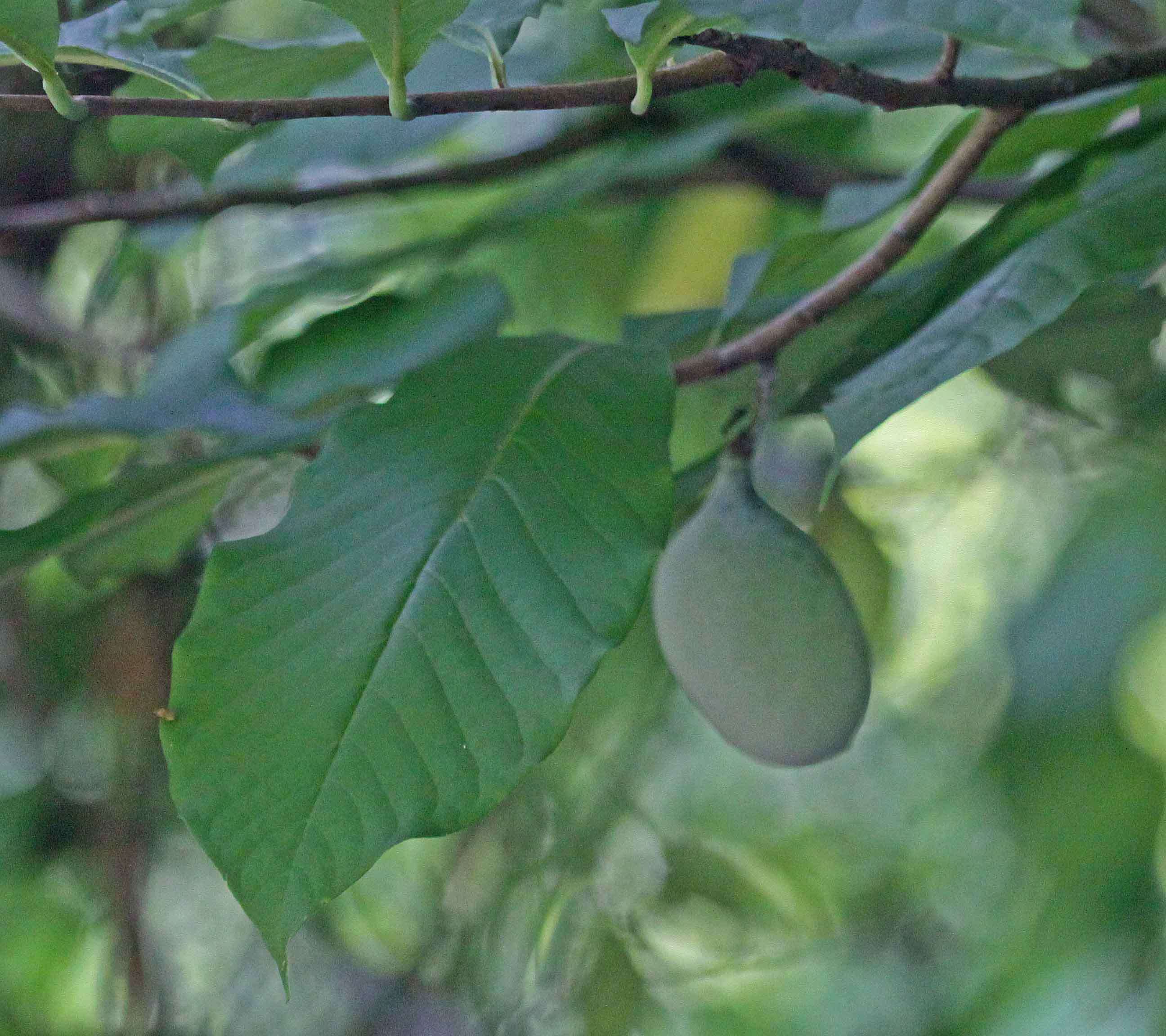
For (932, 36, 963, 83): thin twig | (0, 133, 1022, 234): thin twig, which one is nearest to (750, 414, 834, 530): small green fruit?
(0, 133, 1022, 234): thin twig

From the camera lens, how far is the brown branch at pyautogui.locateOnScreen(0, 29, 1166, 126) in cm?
39

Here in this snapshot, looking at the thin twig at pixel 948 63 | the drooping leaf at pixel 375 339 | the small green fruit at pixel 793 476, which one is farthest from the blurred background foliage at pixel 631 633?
the thin twig at pixel 948 63

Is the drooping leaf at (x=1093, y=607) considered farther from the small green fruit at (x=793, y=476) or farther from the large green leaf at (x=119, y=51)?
the large green leaf at (x=119, y=51)

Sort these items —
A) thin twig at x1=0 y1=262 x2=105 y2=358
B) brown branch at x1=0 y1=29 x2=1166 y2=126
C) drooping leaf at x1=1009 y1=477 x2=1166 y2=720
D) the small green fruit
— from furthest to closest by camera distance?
drooping leaf at x1=1009 y1=477 x2=1166 y2=720
thin twig at x1=0 y1=262 x2=105 y2=358
the small green fruit
brown branch at x1=0 y1=29 x2=1166 y2=126

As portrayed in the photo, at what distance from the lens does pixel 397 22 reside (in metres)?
0.43

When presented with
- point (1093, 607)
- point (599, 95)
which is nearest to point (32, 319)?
point (599, 95)

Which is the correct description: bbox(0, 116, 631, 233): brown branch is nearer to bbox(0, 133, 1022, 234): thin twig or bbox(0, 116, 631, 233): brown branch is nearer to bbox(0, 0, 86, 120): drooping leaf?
bbox(0, 133, 1022, 234): thin twig

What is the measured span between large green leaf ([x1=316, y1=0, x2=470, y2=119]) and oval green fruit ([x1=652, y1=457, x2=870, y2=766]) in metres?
0.26

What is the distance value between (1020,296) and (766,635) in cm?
18

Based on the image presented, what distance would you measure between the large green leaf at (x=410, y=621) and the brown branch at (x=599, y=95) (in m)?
0.16

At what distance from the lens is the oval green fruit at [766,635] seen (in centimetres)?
58

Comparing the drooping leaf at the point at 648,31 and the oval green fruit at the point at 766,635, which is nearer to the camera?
the drooping leaf at the point at 648,31

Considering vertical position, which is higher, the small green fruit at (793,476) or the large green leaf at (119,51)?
the large green leaf at (119,51)

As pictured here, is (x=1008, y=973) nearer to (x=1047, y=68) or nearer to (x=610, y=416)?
(x=1047, y=68)
